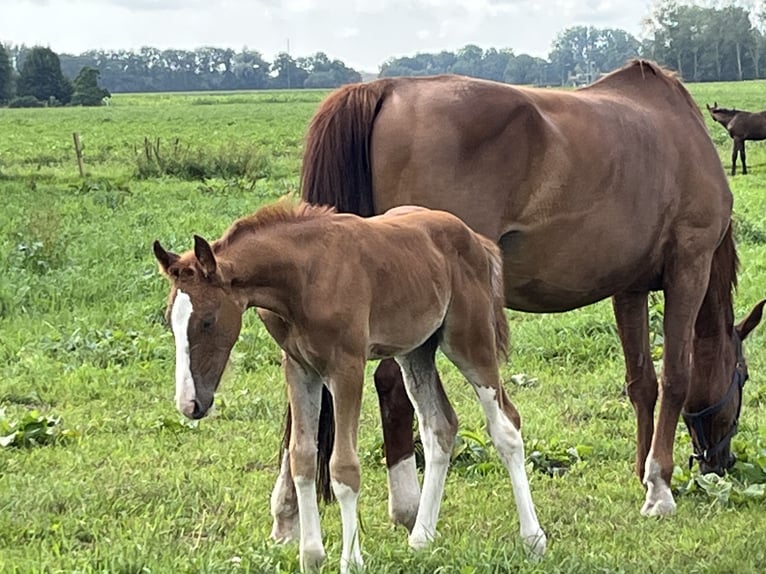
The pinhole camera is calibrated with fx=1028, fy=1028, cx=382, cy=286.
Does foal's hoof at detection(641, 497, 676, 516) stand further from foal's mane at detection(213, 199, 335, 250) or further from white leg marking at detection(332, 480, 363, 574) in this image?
foal's mane at detection(213, 199, 335, 250)

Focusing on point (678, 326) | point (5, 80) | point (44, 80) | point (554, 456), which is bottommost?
point (554, 456)

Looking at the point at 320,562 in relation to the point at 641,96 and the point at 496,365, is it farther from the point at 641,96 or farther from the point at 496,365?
the point at 641,96

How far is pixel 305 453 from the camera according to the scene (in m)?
3.69

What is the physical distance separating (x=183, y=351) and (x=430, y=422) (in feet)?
4.46

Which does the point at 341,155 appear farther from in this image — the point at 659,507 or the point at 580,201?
the point at 659,507

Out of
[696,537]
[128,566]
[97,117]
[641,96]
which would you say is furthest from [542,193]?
[97,117]

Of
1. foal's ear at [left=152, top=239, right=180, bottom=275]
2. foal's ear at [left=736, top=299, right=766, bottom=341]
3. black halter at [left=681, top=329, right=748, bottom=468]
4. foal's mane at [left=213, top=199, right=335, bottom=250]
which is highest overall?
foal's mane at [left=213, top=199, right=335, bottom=250]

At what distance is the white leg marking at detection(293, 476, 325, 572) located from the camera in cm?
366

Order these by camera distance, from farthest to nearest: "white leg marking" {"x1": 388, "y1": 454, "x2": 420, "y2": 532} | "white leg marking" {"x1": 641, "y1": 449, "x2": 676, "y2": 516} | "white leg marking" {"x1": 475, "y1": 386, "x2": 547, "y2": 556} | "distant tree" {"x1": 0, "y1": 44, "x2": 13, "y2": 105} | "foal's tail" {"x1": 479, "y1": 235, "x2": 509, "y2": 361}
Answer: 1. "distant tree" {"x1": 0, "y1": 44, "x2": 13, "y2": 105}
2. "white leg marking" {"x1": 641, "y1": 449, "x2": 676, "y2": 516}
3. "white leg marking" {"x1": 388, "y1": 454, "x2": 420, "y2": 532}
4. "foal's tail" {"x1": 479, "y1": 235, "x2": 509, "y2": 361}
5. "white leg marking" {"x1": 475, "y1": 386, "x2": 547, "y2": 556}

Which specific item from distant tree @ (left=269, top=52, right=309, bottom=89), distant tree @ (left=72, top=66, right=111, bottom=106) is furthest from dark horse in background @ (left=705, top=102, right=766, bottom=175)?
distant tree @ (left=269, top=52, right=309, bottom=89)

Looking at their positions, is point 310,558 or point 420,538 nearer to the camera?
point 310,558

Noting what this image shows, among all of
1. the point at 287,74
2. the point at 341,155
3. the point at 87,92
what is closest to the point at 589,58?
the point at 87,92

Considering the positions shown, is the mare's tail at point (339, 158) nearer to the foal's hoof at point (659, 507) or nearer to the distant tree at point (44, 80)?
the foal's hoof at point (659, 507)

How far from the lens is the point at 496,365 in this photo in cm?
411
